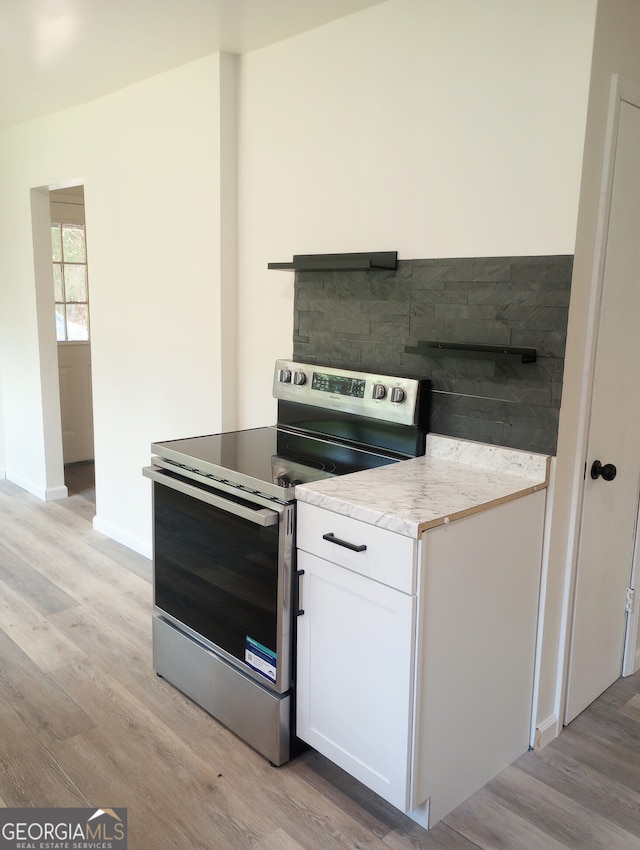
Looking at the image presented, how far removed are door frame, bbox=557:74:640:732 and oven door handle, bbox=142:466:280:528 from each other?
95 centimetres

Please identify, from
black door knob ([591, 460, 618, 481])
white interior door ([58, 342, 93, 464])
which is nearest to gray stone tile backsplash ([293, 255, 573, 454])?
black door knob ([591, 460, 618, 481])

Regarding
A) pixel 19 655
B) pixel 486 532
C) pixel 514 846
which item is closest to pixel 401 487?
pixel 486 532

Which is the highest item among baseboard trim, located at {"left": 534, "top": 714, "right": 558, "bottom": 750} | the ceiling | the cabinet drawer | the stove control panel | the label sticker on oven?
the ceiling

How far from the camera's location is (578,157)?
1.87m

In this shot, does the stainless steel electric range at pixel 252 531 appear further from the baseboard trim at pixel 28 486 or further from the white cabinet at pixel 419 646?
the baseboard trim at pixel 28 486

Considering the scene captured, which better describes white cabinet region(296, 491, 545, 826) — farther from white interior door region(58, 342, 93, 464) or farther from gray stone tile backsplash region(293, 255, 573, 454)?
white interior door region(58, 342, 93, 464)

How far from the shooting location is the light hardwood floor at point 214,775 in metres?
1.85

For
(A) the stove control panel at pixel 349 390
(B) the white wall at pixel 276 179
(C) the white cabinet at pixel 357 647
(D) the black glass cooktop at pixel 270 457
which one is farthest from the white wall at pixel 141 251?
(C) the white cabinet at pixel 357 647

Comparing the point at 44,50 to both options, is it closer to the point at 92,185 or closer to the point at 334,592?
the point at 92,185

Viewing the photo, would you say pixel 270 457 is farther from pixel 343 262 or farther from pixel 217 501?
pixel 343 262

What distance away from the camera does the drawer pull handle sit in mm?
1779

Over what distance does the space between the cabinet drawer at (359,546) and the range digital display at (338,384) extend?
65cm

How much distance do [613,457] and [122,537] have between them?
267 centimetres

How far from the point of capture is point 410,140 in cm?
227
